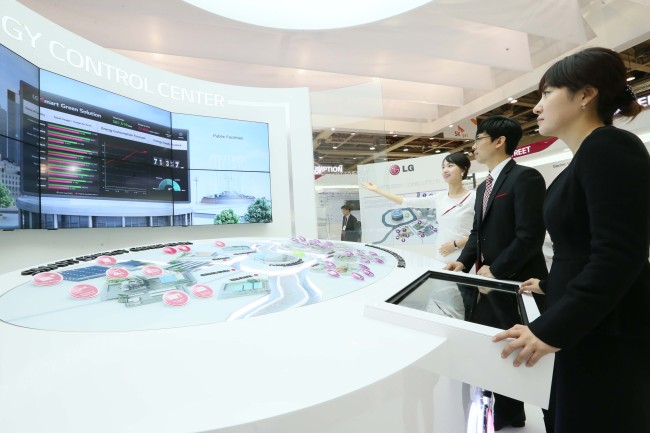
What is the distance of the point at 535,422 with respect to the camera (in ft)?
5.53

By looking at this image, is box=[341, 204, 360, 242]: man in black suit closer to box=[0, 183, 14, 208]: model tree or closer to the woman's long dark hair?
box=[0, 183, 14, 208]: model tree

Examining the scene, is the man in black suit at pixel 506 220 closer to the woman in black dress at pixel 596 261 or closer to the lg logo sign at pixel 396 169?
the woman in black dress at pixel 596 261

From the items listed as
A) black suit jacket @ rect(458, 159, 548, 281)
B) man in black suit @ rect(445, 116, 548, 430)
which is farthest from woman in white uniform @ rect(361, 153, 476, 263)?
black suit jacket @ rect(458, 159, 548, 281)

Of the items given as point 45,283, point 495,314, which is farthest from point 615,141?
point 45,283

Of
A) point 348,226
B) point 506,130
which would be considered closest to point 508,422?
point 506,130

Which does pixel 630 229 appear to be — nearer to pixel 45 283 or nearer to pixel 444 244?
pixel 444 244

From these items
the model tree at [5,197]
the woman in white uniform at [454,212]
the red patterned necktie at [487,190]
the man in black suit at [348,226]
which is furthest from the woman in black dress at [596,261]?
the man in black suit at [348,226]

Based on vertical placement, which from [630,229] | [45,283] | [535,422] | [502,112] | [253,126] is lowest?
[535,422]

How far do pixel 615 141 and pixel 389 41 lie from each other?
388 cm

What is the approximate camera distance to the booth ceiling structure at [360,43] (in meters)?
3.47

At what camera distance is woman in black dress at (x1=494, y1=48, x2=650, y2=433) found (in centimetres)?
67

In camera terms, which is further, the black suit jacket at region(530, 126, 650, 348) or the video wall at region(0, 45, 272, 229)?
the video wall at region(0, 45, 272, 229)

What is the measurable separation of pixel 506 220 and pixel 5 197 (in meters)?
2.90

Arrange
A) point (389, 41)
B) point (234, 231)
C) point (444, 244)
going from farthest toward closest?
point (389, 41) < point (234, 231) < point (444, 244)
